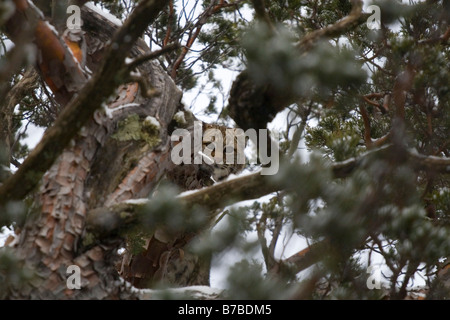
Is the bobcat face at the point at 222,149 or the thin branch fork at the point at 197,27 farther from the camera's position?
the thin branch fork at the point at 197,27

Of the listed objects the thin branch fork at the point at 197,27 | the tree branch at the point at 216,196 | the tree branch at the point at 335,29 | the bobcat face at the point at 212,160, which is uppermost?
the thin branch fork at the point at 197,27

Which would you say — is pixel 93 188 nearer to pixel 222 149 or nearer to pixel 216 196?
pixel 216 196

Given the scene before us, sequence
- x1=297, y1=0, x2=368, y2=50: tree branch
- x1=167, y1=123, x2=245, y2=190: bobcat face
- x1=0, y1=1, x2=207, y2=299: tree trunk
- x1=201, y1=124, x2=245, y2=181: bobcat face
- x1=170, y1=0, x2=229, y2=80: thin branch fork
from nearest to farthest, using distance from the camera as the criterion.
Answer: x1=297, y1=0, x2=368, y2=50: tree branch, x1=0, y1=1, x2=207, y2=299: tree trunk, x1=167, y1=123, x2=245, y2=190: bobcat face, x1=201, y1=124, x2=245, y2=181: bobcat face, x1=170, y1=0, x2=229, y2=80: thin branch fork

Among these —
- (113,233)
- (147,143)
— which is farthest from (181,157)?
(113,233)

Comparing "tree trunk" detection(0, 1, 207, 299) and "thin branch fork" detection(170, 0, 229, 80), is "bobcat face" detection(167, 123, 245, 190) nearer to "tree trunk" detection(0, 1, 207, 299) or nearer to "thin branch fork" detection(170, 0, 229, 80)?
"tree trunk" detection(0, 1, 207, 299)

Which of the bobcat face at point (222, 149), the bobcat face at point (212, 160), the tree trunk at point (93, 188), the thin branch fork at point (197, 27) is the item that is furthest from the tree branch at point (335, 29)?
the thin branch fork at point (197, 27)

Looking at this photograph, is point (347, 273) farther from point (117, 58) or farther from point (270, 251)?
point (117, 58)

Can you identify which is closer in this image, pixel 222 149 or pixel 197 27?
pixel 222 149

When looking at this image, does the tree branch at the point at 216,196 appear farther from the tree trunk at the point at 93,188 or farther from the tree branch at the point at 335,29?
the tree branch at the point at 335,29

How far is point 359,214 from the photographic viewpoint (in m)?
2.30

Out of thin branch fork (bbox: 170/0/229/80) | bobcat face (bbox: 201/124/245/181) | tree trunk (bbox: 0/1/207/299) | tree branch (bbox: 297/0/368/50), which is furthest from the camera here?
thin branch fork (bbox: 170/0/229/80)

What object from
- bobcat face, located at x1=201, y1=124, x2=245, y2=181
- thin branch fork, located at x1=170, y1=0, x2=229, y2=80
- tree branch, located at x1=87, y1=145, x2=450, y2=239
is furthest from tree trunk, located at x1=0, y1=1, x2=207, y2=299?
thin branch fork, located at x1=170, y1=0, x2=229, y2=80

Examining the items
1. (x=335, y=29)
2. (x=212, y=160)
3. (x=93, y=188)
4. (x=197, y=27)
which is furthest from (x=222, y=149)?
(x=335, y=29)

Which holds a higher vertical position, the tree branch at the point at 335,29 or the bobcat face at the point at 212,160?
the bobcat face at the point at 212,160
